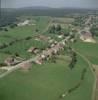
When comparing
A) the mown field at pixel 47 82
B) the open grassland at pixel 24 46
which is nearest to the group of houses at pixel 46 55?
the mown field at pixel 47 82

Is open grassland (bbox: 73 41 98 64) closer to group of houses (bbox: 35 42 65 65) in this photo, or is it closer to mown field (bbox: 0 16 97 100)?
mown field (bbox: 0 16 97 100)

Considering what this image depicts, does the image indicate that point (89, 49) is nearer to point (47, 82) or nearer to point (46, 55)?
point (46, 55)

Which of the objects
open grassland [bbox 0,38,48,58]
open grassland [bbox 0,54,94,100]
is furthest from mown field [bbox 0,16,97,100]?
open grassland [bbox 0,38,48,58]

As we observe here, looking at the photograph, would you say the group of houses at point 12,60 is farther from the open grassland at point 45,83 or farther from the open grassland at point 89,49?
the open grassland at point 89,49

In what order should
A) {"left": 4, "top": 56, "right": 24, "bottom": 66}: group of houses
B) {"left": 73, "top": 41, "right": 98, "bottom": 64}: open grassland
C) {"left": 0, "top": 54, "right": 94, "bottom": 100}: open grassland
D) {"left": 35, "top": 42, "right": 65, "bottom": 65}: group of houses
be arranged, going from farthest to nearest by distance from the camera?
{"left": 73, "top": 41, "right": 98, "bottom": 64}: open grassland
{"left": 35, "top": 42, "right": 65, "bottom": 65}: group of houses
{"left": 4, "top": 56, "right": 24, "bottom": 66}: group of houses
{"left": 0, "top": 54, "right": 94, "bottom": 100}: open grassland

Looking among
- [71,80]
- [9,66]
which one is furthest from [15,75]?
[71,80]

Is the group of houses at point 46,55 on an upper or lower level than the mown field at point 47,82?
upper
